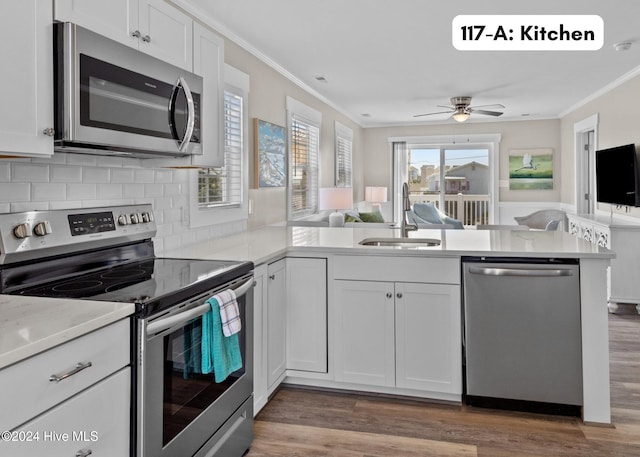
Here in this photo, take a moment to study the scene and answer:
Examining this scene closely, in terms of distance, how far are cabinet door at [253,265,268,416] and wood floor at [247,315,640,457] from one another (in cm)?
14

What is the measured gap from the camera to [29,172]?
186cm

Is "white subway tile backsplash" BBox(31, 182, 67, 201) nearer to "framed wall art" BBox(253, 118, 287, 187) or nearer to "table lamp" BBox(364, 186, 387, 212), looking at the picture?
"framed wall art" BBox(253, 118, 287, 187)

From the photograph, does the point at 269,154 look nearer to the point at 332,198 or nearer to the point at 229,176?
the point at 229,176

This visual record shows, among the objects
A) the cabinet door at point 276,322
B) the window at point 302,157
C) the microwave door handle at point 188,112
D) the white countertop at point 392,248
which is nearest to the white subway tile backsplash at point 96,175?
the microwave door handle at point 188,112

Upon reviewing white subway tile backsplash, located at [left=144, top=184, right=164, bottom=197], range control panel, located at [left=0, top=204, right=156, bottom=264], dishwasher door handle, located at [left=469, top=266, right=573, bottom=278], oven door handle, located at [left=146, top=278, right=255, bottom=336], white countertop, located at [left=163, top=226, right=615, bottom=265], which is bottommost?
oven door handle, located at [left=146, top=278, right=255, bottom=336]

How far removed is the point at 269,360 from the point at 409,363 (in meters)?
0.76

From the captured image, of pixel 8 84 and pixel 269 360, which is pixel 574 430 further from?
pixel 8 84

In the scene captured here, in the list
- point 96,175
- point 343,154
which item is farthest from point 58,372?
point 343,154

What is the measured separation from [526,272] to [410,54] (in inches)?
101

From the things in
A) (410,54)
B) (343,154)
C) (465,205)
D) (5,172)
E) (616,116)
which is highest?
(410,54)

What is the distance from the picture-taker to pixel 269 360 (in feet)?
8.66

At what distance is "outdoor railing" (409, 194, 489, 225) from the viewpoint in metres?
9.05

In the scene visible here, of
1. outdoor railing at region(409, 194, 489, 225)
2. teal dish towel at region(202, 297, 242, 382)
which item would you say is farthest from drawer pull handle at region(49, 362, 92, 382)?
outdoor railing at region(409, 194, 489, 225)

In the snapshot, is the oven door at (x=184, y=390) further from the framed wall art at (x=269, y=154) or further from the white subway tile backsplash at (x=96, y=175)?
the framed wall art at (x=269, y=154)
